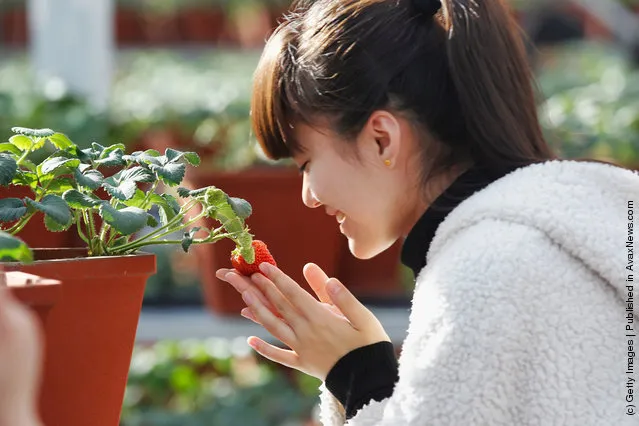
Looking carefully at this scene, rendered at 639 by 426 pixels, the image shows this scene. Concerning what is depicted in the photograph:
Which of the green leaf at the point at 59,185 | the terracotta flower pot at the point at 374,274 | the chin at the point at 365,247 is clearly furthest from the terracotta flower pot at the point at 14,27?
the green leaf at the point at 59,185

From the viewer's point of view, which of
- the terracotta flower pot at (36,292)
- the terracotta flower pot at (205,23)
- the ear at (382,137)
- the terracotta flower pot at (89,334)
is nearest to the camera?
the terracotta flower pot at (36,292)

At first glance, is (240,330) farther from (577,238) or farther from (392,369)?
(577,238)

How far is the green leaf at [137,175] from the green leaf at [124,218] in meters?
0.06

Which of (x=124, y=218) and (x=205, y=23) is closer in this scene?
(x=124, y=218)

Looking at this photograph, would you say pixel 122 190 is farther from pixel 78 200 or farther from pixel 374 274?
pixel 374 274

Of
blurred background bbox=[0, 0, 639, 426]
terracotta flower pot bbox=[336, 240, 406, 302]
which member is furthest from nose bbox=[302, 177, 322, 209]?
terracotta flower pot bbox=[336, 240, 406, 302]

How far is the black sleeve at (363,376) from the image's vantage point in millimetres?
1236

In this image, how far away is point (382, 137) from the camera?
52.1 inches

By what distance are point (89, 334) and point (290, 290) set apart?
28cm

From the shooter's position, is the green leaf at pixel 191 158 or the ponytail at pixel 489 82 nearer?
the green leaf at pixel 191 158

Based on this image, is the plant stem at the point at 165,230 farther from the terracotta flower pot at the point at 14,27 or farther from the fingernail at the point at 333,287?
the terracotta flower pot at the point at 14,27

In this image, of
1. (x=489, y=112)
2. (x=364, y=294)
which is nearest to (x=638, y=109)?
(x=364, y=294)

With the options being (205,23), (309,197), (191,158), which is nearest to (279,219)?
(309,197)

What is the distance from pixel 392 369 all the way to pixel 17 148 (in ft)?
1.70
